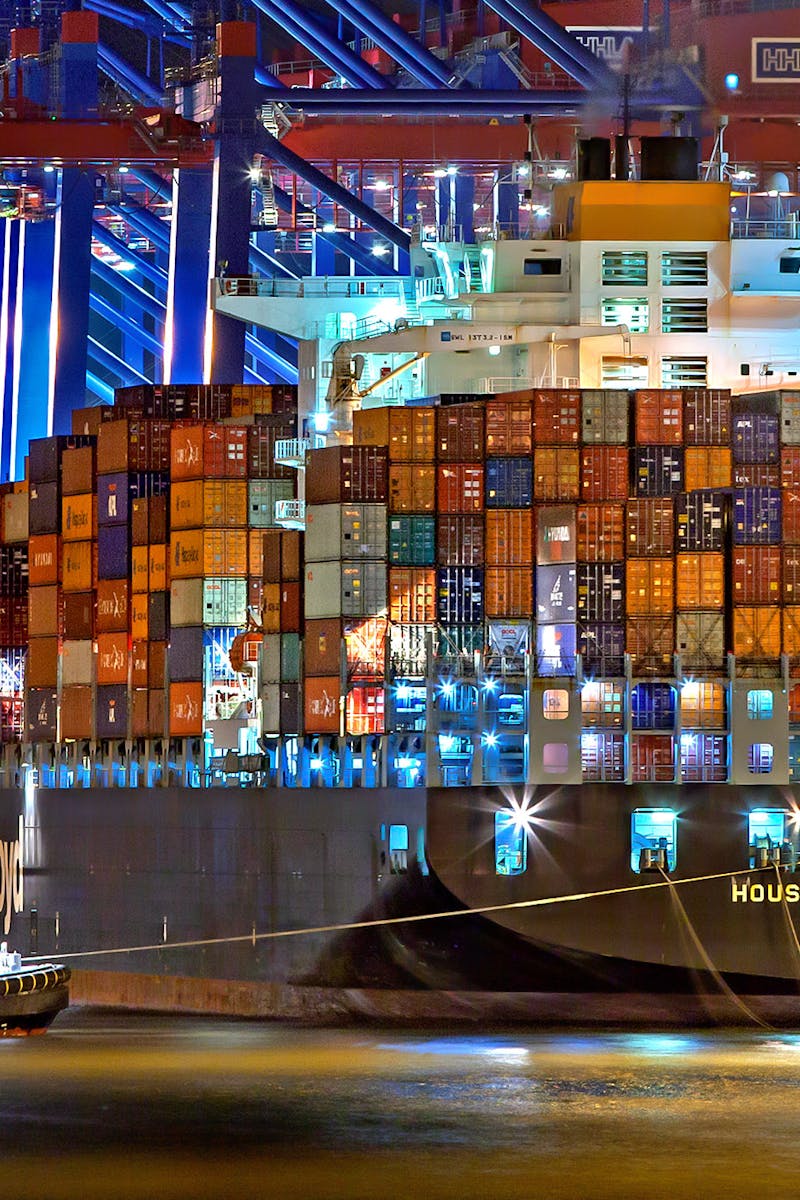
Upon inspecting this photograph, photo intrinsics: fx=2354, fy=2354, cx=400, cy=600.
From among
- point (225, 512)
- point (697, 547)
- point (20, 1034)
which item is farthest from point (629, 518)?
point (20, 1034)

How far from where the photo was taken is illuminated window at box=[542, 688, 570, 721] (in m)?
32.1

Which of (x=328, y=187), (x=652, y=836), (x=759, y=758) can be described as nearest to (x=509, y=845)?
(x=652, y=836)

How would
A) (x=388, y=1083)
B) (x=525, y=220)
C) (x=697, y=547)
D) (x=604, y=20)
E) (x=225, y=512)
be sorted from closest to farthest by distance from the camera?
1. (x=388, y=1083)
2. (x=697, y=547)
3. (x=225, y=512)
4. (x=525, y=220)
5. (x=604, y=20)

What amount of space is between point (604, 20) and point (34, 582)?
25.0 meters

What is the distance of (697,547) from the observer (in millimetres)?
32594

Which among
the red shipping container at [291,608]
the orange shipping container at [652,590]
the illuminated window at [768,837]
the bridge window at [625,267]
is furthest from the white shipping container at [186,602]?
the illuminated window at [768,837]

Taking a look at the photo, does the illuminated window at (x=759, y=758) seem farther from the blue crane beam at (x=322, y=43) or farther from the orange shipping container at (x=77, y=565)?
the blue crane beam at (x=322, y=43)

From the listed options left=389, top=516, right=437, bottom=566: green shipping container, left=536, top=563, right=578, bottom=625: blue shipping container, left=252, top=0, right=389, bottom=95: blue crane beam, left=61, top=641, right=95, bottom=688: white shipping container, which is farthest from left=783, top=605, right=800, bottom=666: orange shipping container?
left=252, top=0, right=389, bottom=95: blue crane beam

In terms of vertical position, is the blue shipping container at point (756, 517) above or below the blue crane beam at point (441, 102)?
below

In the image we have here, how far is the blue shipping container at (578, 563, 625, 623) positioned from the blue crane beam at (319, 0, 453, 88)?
26724 millimetres

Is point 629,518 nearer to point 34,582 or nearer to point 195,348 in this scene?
point 34,582

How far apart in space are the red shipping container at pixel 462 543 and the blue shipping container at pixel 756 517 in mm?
3599

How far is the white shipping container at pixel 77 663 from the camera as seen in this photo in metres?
38.8

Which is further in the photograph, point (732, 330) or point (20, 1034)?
point (732, 330)
